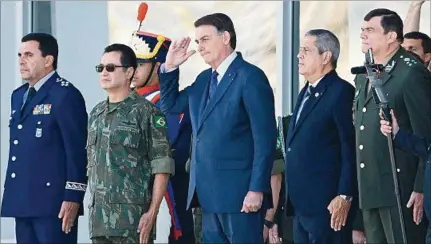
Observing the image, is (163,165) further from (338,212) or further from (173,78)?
(338,212)

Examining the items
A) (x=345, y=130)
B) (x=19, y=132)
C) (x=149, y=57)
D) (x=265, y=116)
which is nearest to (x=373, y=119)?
(x=345, y=130)

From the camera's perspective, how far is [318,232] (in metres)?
5.99

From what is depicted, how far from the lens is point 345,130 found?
6008 mm

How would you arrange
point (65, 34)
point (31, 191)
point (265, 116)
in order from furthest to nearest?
point (65, 34) → point (31, 191) → point (265, 116)

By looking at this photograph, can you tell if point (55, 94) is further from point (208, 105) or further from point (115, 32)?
point (115, 32)

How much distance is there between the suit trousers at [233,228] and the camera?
5719 mm

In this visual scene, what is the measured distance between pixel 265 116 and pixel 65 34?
2.95m

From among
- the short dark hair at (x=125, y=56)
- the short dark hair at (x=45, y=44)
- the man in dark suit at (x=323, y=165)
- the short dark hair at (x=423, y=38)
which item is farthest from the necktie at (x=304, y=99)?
the short dark hair at (x=45, y=44)

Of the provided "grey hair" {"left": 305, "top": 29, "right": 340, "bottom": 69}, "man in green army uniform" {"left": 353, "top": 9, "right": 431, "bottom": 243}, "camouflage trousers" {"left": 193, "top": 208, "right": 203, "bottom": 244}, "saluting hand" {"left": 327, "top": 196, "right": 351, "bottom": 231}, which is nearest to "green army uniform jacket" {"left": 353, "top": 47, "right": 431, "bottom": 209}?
"man in green army uniform" {"left": 353, "top": 9, "right": 431, "bottom": 243}

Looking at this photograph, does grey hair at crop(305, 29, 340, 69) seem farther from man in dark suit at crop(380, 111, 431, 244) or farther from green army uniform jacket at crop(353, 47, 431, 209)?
man in dark suit at crop(380, 111, 431, 244)

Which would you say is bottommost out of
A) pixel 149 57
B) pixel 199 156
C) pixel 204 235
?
pixel 204 235

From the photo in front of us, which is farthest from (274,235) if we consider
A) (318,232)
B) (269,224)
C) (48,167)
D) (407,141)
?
(407,141)

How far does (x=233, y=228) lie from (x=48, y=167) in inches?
46.5

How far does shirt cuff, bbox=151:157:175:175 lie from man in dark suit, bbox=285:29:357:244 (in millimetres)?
575
